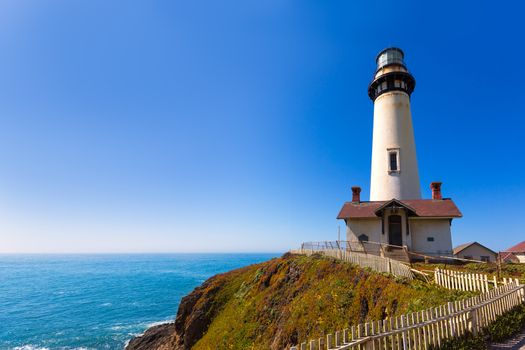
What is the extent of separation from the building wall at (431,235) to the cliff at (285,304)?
7930 mm

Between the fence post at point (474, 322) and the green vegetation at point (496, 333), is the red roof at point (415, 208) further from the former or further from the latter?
the fence post at point (474, 322)

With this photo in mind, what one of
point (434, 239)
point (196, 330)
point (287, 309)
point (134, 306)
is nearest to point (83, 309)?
point (134, 306)

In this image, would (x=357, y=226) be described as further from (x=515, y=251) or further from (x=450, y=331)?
(x=515, y=251)

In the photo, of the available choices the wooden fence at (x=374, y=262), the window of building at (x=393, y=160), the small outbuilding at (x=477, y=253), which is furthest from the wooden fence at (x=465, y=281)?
the small outbuilding at (x=477, y=253)

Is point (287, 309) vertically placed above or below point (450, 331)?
below

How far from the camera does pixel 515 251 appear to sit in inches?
1248

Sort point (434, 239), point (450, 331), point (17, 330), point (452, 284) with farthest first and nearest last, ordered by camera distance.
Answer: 1. point (17, 330)
2. point (434, 239)
3. point (452, 284)
4. point (450, 331)

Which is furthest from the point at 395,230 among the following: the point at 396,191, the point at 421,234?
the point at 396,191

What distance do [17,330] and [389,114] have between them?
50.9m

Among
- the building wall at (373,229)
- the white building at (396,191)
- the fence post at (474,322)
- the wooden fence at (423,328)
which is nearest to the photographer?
the wooden fence at (423,328)

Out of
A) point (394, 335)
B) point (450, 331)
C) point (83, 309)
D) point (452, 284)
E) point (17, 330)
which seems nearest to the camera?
point (394, 335)

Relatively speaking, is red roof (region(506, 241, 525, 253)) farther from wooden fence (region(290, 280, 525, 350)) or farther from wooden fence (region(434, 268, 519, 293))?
wooden fence (region(290, 280, 525, 350))

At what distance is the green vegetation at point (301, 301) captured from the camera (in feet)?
38.6

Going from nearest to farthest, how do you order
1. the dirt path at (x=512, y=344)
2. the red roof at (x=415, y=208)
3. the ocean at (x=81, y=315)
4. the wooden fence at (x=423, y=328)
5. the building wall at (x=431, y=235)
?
the wooden fence at (x=423, y=328), the dirt path at (x=512, y=344), the building wall at (x=431, y=235), the red roof at (x=415, y=208), the ocean at (x=81, y=315)
